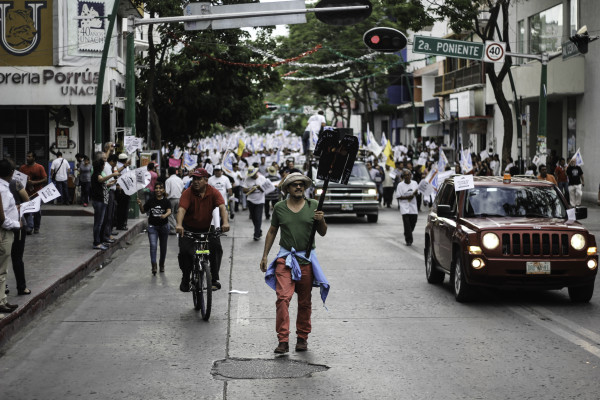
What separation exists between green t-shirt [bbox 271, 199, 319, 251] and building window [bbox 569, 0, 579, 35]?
30.6 m

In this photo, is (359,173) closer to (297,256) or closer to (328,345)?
(328,345)

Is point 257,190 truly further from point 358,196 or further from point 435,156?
point 435,156

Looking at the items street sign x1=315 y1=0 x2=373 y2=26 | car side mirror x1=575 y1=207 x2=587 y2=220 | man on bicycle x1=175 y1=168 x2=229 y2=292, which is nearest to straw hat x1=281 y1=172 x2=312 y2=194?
man on bicycle x1=175 y1=168 x2=229 y2=292

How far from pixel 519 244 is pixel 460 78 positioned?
48342 mm

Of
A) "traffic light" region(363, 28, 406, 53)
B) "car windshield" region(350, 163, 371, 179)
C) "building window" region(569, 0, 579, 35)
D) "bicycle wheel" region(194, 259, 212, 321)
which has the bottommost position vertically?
"bicycle wheel" region(194, 259, 212, 321)

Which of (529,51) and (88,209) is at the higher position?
(529,51)

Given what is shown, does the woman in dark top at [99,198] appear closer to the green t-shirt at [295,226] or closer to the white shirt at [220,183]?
the white shirt at [220,183]

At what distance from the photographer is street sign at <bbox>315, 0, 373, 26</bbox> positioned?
1947 centimetres

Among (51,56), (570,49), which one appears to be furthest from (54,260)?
(51,56)

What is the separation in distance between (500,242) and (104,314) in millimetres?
4898

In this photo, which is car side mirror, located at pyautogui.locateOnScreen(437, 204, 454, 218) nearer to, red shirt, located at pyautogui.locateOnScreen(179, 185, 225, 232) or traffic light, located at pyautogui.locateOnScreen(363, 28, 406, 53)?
red shirt, located at pyautogui.locateOnScreen(179, 185, 225, 232)

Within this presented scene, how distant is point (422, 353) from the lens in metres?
9.11

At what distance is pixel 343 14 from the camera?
19.7 metres

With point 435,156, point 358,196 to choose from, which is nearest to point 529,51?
point 435,156
